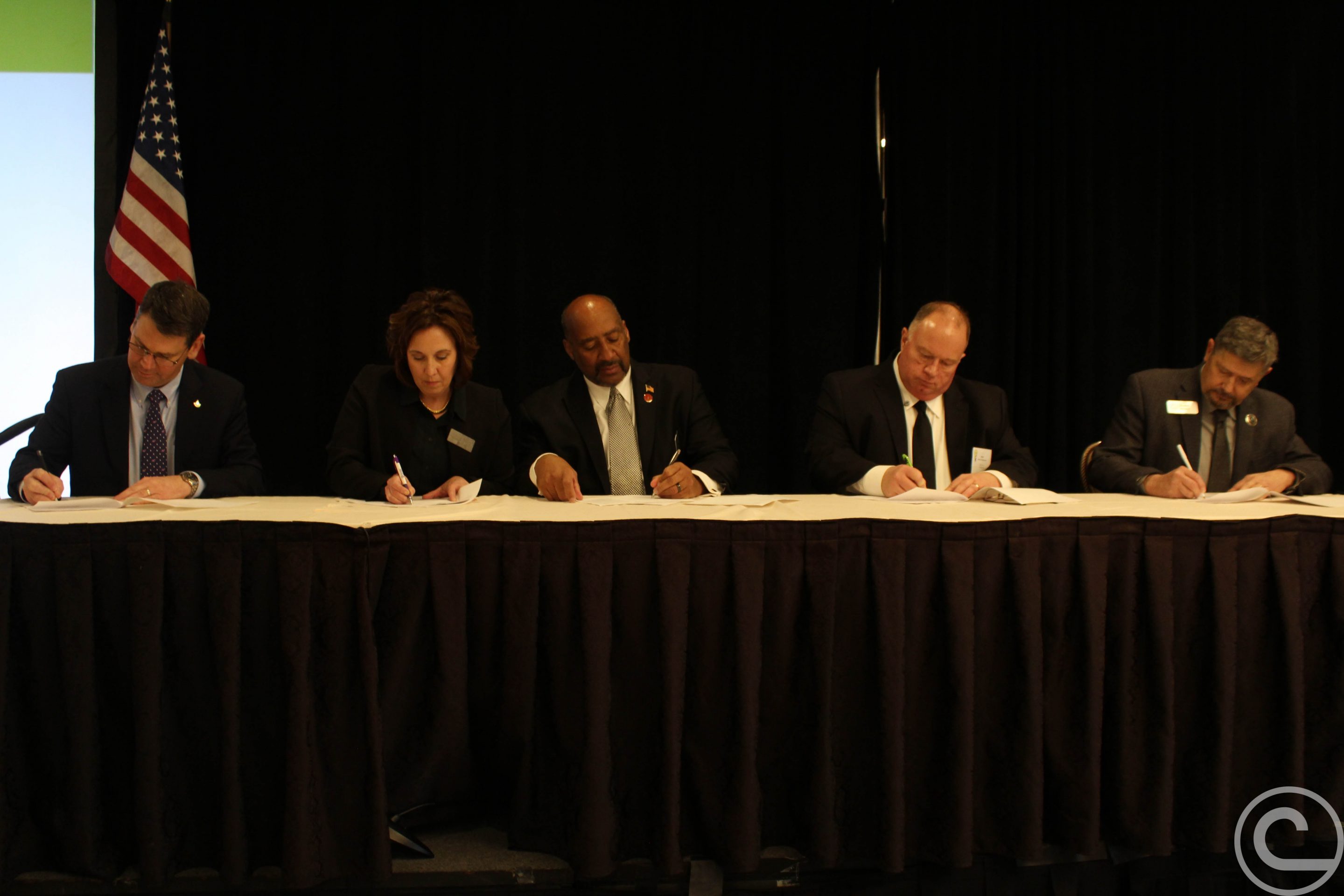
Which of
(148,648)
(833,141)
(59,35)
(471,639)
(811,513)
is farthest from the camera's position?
(833,141)

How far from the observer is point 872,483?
258 cm

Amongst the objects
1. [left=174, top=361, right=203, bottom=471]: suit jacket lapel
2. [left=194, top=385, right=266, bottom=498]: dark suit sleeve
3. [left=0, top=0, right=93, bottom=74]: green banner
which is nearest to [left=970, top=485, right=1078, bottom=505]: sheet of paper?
[left=194, top=385, right=266, bottom=498]: dark suit sleeve

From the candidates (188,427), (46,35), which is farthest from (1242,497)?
(46,35)

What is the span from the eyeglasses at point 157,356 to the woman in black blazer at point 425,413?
454 mm

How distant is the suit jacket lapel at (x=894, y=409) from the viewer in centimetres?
285

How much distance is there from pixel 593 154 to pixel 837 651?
269 centimetres

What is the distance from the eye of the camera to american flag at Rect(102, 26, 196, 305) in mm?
3385

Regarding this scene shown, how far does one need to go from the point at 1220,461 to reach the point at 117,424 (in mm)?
3315

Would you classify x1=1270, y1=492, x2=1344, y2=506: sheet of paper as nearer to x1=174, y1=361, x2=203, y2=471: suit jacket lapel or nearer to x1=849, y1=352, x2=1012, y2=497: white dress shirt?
x1=849, y1=352, x2=1012, y2=497: white dress shirt

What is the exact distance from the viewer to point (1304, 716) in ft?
6.02

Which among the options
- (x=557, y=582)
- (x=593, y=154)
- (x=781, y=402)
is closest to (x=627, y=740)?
(x=557, y=582)

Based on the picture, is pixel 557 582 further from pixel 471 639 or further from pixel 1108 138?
pixel 1108 138

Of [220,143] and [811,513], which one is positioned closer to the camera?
[811,513]

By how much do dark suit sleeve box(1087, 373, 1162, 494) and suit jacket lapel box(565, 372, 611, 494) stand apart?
1538 mm
